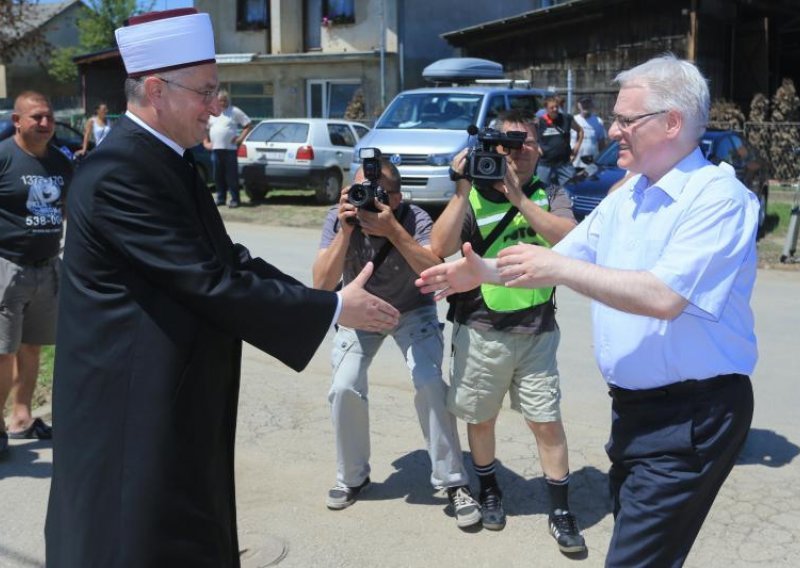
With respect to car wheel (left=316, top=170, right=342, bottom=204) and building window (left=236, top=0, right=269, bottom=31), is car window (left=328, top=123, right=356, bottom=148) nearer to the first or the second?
car wheel (left=316, top=170, right=342, bottom=204)

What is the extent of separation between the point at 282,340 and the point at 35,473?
2.98 m

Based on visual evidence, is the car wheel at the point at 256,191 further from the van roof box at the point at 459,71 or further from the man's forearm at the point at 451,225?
the man's forearm at the point at 451,225

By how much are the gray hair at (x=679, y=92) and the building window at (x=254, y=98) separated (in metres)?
28.5

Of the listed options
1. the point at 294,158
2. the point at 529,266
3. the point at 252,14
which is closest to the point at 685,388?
the point at 529,266

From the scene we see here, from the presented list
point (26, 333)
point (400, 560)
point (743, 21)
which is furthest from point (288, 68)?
point (400, 560)

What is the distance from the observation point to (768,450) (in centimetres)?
536

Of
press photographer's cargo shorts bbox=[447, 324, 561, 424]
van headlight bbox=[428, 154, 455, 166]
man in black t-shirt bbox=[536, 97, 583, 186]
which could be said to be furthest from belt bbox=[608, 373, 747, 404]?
van headlight bbox=[428, 154, 455, 166]

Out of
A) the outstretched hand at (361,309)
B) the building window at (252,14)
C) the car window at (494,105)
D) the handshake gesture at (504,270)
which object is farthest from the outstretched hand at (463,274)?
the building window at (252,14)

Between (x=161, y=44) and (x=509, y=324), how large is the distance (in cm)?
219

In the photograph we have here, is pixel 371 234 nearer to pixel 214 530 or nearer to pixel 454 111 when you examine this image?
pixel 214 530

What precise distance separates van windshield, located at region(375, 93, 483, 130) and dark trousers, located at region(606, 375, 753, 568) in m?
12.2

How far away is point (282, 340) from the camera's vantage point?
9.59ft

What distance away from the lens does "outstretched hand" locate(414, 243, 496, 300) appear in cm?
340

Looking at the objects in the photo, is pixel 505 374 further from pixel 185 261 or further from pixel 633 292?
pixel 185 261
